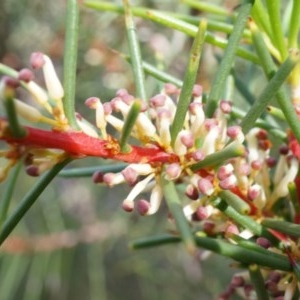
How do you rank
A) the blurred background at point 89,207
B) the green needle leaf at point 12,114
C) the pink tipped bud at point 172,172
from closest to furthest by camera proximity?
1. the green needle leaf at point 12,114
2. the pink tipped bud at point 172,172
3. the blurred background at point 89,207

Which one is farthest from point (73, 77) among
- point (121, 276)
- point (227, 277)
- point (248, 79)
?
point (121, 276)

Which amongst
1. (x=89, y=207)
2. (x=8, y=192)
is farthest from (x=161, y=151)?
(x=89, y=207)

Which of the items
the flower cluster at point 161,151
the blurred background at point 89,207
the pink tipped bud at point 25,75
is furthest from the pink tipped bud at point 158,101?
the blurred background at point 89,207

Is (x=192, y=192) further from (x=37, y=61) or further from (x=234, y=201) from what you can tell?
(x=37, y=61)

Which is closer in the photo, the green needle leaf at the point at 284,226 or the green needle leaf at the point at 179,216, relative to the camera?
the green needle leaf at the point at 179,216

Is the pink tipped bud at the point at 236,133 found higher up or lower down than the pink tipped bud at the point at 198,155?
higher up


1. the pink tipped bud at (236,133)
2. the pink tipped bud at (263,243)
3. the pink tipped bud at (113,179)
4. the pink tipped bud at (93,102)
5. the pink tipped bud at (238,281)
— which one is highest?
the pink tipped bud at (236,133)

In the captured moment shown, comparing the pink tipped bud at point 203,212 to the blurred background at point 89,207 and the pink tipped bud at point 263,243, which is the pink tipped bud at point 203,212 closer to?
the pink tipped bud at point 263,243

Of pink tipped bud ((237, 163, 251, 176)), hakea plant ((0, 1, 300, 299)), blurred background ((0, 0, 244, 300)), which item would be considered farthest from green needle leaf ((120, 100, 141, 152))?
blurred background ((0, 0, 244, 300))
